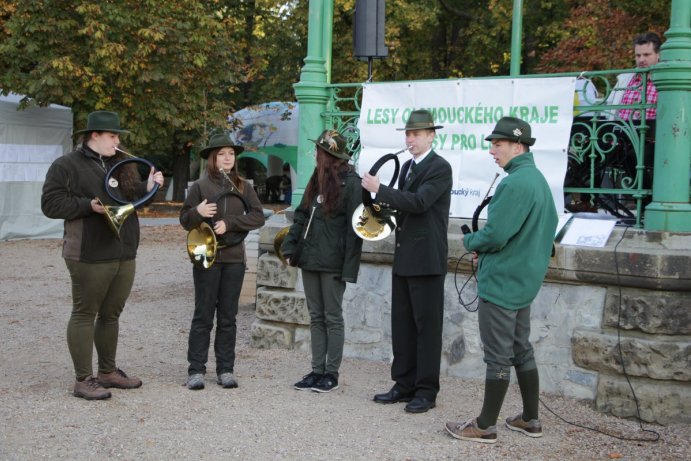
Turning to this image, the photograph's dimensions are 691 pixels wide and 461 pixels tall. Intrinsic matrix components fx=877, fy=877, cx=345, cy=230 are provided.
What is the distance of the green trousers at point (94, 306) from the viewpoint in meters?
5.90

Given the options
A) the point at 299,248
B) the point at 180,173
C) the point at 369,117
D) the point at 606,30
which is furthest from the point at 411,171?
the point at 180,173

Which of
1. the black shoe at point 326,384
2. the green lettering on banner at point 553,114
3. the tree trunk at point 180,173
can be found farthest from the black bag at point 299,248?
the tree trunk at point 180,173

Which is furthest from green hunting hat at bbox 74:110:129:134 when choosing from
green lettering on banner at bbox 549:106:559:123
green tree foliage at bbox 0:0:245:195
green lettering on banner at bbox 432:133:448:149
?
green tree foliage at bbox 0:0:245:195

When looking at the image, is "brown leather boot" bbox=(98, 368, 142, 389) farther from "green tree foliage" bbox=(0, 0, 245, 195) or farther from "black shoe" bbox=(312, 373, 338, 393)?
"green tree foliage" bbox=(0, 0, 245, 195)

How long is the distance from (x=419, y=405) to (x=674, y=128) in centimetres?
254

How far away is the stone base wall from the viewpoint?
5.67m

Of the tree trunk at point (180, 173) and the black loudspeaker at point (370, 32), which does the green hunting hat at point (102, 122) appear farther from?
the tree trunk at point (180, 173)

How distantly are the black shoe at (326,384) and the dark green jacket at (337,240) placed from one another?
0.73 m

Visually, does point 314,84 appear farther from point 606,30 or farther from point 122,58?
point 606,30

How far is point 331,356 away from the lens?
6.29 metres

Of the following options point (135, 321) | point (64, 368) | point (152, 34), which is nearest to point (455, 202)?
point (64, 368)

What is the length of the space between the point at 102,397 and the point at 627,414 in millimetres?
3499

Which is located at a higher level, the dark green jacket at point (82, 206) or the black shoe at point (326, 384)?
the dark green jacket at point (82, 206)

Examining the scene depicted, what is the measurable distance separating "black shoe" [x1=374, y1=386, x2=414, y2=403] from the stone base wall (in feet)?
2.61
